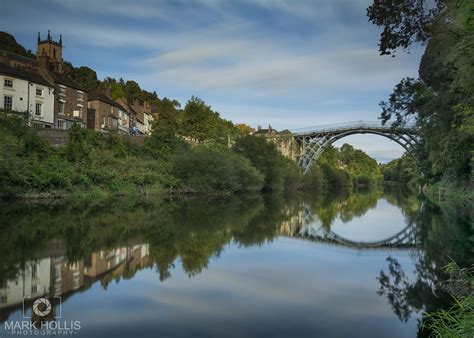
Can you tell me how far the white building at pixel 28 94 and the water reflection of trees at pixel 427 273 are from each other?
32727mm

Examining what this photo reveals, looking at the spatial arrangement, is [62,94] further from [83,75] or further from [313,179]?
[313,179]

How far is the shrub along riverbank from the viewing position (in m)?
25.9

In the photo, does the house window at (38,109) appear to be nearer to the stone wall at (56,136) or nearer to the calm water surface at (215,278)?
the stone wall at (56,136)

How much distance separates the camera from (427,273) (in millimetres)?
9625

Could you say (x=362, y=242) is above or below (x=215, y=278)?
below

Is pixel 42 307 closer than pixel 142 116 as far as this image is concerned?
Yes

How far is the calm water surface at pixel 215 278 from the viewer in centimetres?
613

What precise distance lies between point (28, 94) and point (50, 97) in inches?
107

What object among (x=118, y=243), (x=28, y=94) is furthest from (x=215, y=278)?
(x=28, y=94)

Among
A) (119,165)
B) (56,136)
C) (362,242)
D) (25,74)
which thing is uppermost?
(25,74)

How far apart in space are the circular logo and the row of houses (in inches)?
A: 1129

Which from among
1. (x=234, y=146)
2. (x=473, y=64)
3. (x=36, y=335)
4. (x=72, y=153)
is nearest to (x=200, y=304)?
(x=36, y=335)

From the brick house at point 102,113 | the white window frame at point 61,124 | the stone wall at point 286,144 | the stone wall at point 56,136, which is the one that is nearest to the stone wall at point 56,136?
the stone wall at point 56,136

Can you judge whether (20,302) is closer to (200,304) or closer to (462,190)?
(200,304)
